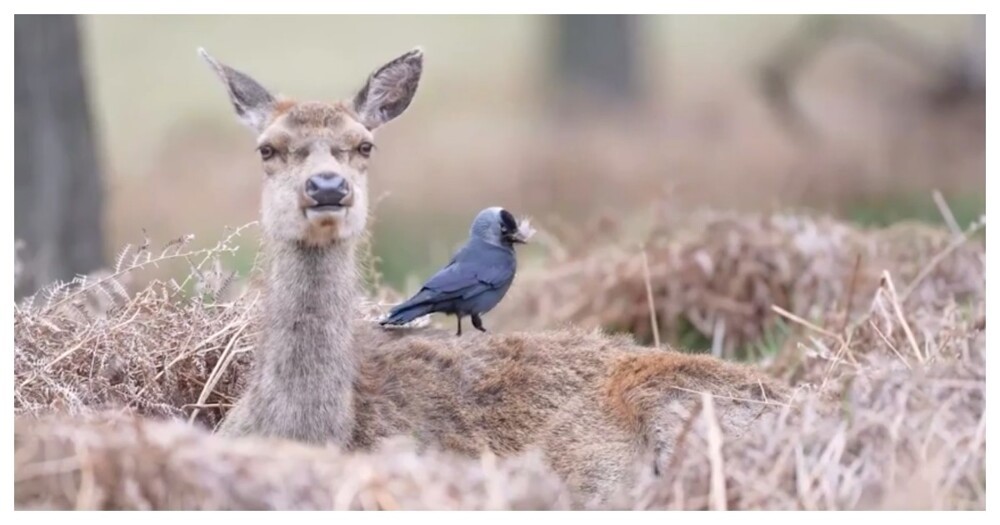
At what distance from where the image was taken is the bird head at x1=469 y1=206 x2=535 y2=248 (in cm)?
633

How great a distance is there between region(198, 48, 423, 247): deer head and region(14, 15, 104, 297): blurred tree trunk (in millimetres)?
4365

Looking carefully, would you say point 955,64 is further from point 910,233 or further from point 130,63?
point 130,63

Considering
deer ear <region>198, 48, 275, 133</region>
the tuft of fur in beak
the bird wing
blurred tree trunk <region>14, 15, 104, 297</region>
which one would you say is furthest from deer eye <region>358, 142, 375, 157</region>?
blurred tree trunk <region>14, 15, 104, 297</region>

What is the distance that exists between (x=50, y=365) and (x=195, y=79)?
15.3 metres

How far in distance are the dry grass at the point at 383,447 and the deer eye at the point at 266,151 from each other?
3.20 feet

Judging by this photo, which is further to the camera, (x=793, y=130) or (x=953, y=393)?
(x=793, y=130)

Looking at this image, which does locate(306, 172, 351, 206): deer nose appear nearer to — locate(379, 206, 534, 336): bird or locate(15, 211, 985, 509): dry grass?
locate(379, 206, 534, 336): bird

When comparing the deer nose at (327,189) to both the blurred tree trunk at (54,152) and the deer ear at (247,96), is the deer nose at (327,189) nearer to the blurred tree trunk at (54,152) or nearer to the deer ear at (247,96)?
the deer ear at (247,96)

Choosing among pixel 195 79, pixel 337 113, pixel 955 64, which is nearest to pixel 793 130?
pixel 955 64

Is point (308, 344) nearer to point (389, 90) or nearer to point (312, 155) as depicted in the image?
point (312, 155)

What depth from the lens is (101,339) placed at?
6.39m

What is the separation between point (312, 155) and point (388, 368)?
1.02 meters

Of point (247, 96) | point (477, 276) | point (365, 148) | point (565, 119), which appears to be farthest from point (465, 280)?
point (565, 119)
